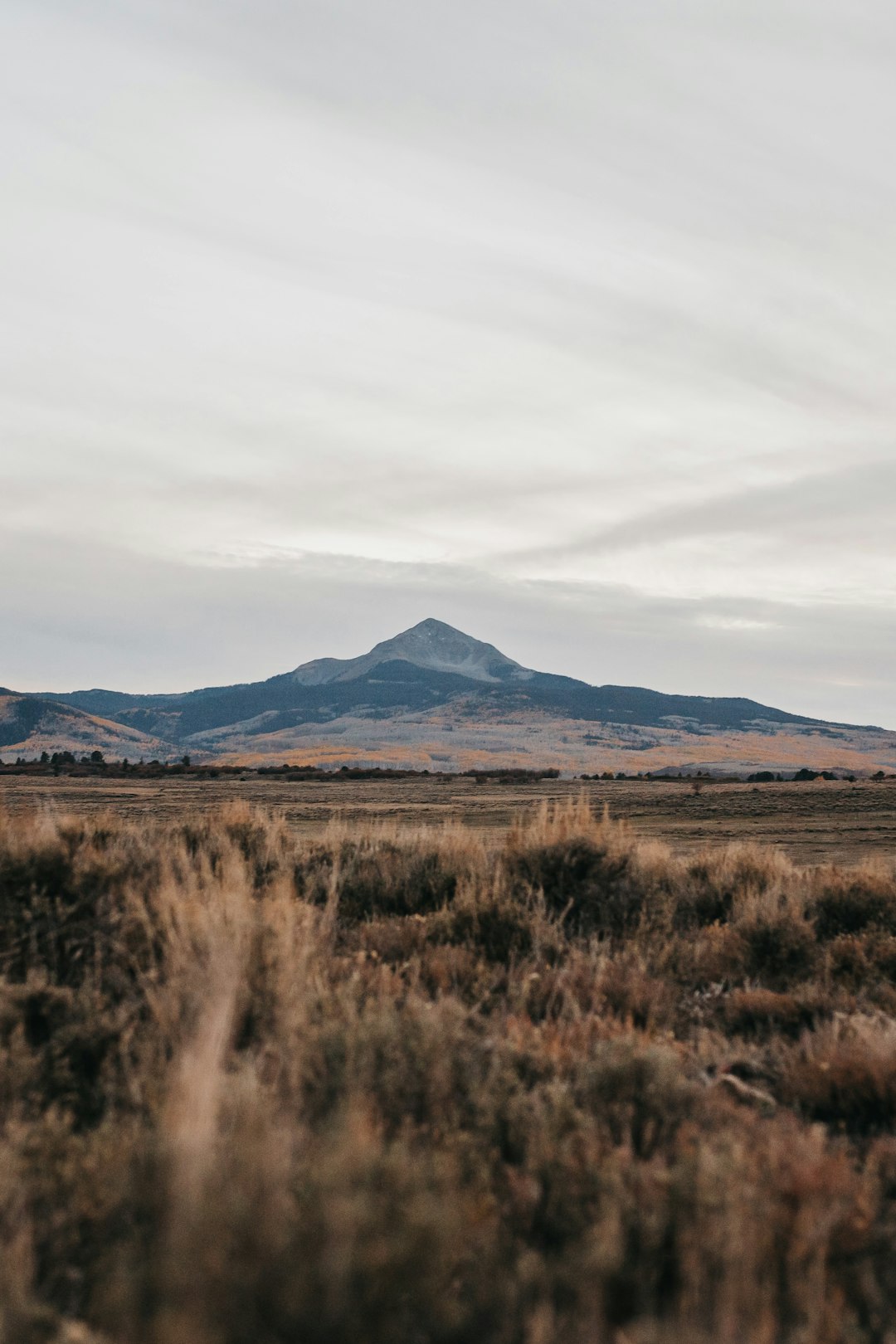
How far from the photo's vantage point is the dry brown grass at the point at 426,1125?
2.85 m

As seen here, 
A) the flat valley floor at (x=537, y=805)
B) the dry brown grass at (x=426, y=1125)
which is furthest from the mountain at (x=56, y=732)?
the dry brown grass at (x=426, y=1125)

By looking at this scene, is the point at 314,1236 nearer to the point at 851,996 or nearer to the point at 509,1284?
the point at 509,1284

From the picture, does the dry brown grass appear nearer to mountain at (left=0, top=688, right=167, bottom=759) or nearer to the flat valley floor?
the flat valley floor

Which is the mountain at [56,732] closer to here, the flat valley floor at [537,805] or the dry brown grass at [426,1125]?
the flat valley floor at [537,805]

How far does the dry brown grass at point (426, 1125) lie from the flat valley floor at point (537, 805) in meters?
7.77

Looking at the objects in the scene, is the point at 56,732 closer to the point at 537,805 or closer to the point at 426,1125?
the point at 537,805

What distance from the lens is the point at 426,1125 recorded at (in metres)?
3.89

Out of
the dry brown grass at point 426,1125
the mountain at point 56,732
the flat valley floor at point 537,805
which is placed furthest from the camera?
the mountain at point 56,732

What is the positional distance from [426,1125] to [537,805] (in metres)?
24.0

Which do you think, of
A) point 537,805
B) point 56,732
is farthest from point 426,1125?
point 56,732

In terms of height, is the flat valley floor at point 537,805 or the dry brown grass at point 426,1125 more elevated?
the dry brown grass at point 426,1125

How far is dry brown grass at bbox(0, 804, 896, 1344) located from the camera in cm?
285

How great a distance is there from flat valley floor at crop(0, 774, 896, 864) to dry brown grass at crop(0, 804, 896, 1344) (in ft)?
25.5

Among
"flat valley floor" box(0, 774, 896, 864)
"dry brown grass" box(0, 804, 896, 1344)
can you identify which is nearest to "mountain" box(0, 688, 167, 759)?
"flat valley floor" box(0, 774, 896, 864)
